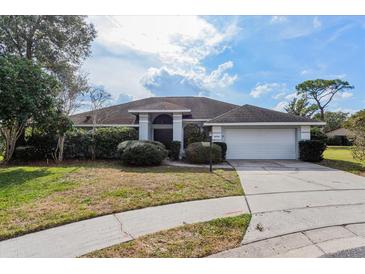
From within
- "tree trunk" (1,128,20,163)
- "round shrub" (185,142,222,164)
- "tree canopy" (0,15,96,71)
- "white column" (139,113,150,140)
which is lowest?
"round shrub" (185,142,222,164)

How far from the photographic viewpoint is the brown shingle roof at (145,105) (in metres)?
17.0

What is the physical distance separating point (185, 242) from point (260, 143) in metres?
12.4

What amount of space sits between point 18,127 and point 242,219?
12467 millimetres

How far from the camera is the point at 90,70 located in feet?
50.6

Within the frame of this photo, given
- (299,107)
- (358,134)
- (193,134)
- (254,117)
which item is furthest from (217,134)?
(299,107)

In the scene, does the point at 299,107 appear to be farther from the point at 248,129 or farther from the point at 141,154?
the point at 141,154

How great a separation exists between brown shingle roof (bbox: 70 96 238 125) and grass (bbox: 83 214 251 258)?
13.0 meters

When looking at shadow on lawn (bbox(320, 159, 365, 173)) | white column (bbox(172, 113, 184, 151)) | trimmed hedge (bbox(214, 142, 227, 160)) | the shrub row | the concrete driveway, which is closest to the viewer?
the concrete driveway

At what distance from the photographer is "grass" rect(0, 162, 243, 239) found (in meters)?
4.36

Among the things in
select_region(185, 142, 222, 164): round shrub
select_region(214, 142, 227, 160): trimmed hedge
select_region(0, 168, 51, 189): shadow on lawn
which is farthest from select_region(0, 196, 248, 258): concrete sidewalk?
select_region(214, 142, 227, 160): trimmed hedge

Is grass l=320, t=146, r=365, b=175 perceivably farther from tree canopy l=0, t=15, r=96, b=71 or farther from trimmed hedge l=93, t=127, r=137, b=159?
tree canopy l=0, t=15, r=96, b=71
